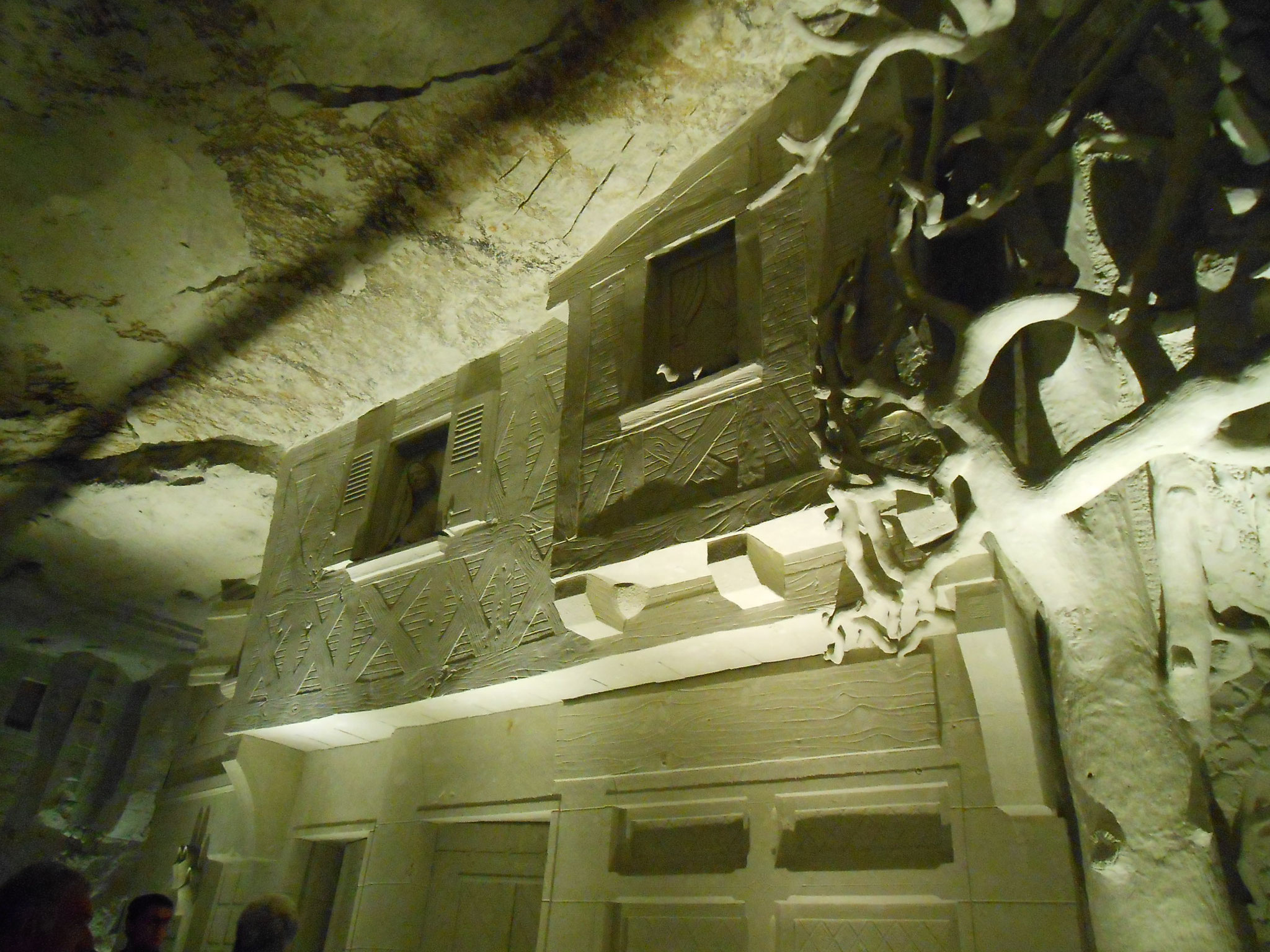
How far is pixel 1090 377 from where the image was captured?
146 inches

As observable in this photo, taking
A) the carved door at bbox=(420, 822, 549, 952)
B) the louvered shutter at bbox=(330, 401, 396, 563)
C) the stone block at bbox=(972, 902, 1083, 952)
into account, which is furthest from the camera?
the louvered shutter at bbox=(330, 401, 396, 563)

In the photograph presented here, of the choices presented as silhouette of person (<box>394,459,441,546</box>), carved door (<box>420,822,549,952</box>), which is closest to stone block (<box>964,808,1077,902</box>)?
carved door (<box>420,822,549,952</box>)

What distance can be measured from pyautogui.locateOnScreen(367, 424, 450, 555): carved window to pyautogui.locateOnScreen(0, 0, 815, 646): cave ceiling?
53cm

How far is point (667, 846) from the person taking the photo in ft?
15.8

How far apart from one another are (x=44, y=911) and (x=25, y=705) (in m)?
11.6

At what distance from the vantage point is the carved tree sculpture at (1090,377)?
10.5 feet

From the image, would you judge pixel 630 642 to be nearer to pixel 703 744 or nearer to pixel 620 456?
pixel 703 744

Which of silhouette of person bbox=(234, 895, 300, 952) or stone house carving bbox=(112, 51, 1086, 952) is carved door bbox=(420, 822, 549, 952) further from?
silhouette of person bbox=(234, 895, 300, 952)

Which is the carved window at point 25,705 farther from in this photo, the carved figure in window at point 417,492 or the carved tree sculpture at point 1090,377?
the carved tree sculpture at point 1090,377

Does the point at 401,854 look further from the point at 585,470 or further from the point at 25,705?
the point at 25,705

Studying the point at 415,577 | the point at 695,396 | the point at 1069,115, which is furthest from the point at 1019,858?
the point at 415,577

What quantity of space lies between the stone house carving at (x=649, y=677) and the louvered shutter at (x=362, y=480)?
4 cm

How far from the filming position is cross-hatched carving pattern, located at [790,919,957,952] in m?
3.79

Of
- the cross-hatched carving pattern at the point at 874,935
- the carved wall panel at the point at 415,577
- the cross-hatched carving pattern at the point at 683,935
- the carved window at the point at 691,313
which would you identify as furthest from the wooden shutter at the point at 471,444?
the cross-hatched carving pattern at the point at 874,935
